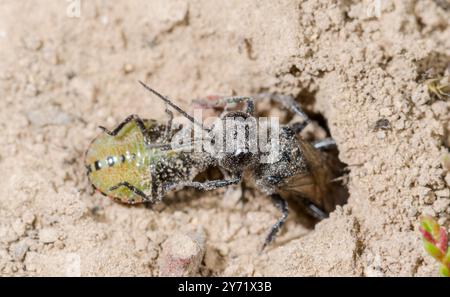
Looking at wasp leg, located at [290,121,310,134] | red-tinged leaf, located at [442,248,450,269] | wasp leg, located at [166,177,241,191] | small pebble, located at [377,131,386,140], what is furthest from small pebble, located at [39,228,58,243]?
red-tinged leaf, located at [442,248,450,269]

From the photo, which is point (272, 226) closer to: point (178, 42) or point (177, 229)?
point (177, 229)

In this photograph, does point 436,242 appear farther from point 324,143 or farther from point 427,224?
point 324,143

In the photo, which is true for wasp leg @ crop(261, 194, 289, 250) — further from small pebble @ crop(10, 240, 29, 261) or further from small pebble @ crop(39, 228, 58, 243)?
small pebble @ crop(10, 240, 29, 261)
